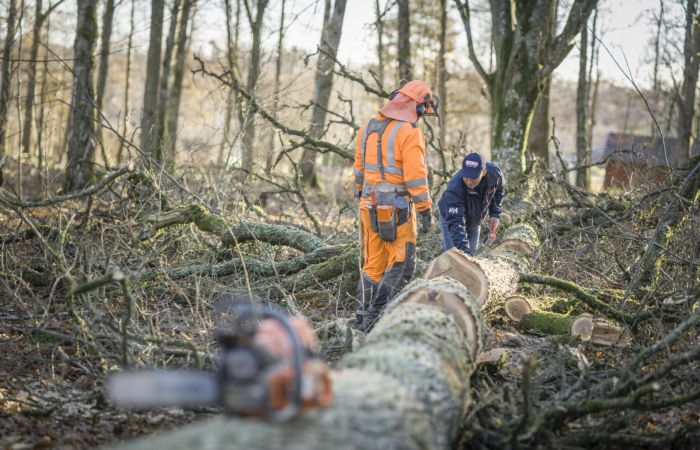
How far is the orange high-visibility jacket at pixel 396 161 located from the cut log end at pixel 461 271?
0.62 meters

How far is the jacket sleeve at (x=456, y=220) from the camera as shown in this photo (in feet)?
20.7

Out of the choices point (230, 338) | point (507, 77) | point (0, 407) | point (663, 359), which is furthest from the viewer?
point (507, 77)

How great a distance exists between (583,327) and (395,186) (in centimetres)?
194

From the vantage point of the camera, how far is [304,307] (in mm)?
6238

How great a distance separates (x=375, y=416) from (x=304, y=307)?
3.74 metres

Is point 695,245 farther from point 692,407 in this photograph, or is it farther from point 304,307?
point 304,307

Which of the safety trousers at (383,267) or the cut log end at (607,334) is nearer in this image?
the cut log end at (607,334)

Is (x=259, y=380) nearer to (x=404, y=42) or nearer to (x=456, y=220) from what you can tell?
(x=456, y=220)

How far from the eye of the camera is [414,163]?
5.59 metres

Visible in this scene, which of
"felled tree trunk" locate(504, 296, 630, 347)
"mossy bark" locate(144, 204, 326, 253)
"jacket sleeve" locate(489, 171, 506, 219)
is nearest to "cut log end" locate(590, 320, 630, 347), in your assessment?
"felled tree trunk" locate(504, 296, 630, 347)

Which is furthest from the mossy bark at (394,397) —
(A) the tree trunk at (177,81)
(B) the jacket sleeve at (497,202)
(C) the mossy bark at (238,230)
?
(A) the tree trunk at (177,81)

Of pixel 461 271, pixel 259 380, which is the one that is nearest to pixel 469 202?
pixel 461 271

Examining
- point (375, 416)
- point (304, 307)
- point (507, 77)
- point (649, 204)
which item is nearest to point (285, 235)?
point (304, 307)

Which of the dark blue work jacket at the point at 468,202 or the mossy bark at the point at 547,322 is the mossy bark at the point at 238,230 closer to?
the dark blue work jacket at the point at 468,202
